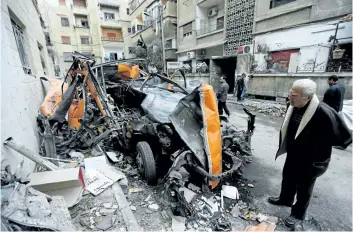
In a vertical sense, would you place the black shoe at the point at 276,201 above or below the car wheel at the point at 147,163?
below

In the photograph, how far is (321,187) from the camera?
9.62 ft

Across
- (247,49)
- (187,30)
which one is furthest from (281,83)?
(187,30)

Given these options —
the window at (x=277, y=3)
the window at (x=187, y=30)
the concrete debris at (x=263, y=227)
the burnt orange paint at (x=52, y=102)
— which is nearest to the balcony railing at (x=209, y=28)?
the window at (x=187, y=30)

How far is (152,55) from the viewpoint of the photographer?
20375mm

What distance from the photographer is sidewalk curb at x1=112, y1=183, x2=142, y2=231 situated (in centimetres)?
202

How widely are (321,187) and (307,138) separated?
1.63m

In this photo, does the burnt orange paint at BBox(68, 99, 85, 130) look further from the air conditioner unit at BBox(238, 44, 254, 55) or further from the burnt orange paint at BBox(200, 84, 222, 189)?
the air conditioner unit at BBox(238, 44, 254, 55)

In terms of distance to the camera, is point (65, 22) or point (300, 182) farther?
point (65, 22)

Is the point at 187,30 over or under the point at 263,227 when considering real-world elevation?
over

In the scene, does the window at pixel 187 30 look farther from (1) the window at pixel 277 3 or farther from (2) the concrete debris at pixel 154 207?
(2) the concrete debris at pixel 154 207

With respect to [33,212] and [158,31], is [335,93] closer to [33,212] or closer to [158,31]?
[33,212]

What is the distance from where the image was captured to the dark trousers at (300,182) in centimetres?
198

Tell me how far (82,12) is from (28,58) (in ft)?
92.8

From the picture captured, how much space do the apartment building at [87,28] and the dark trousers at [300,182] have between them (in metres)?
26.5
